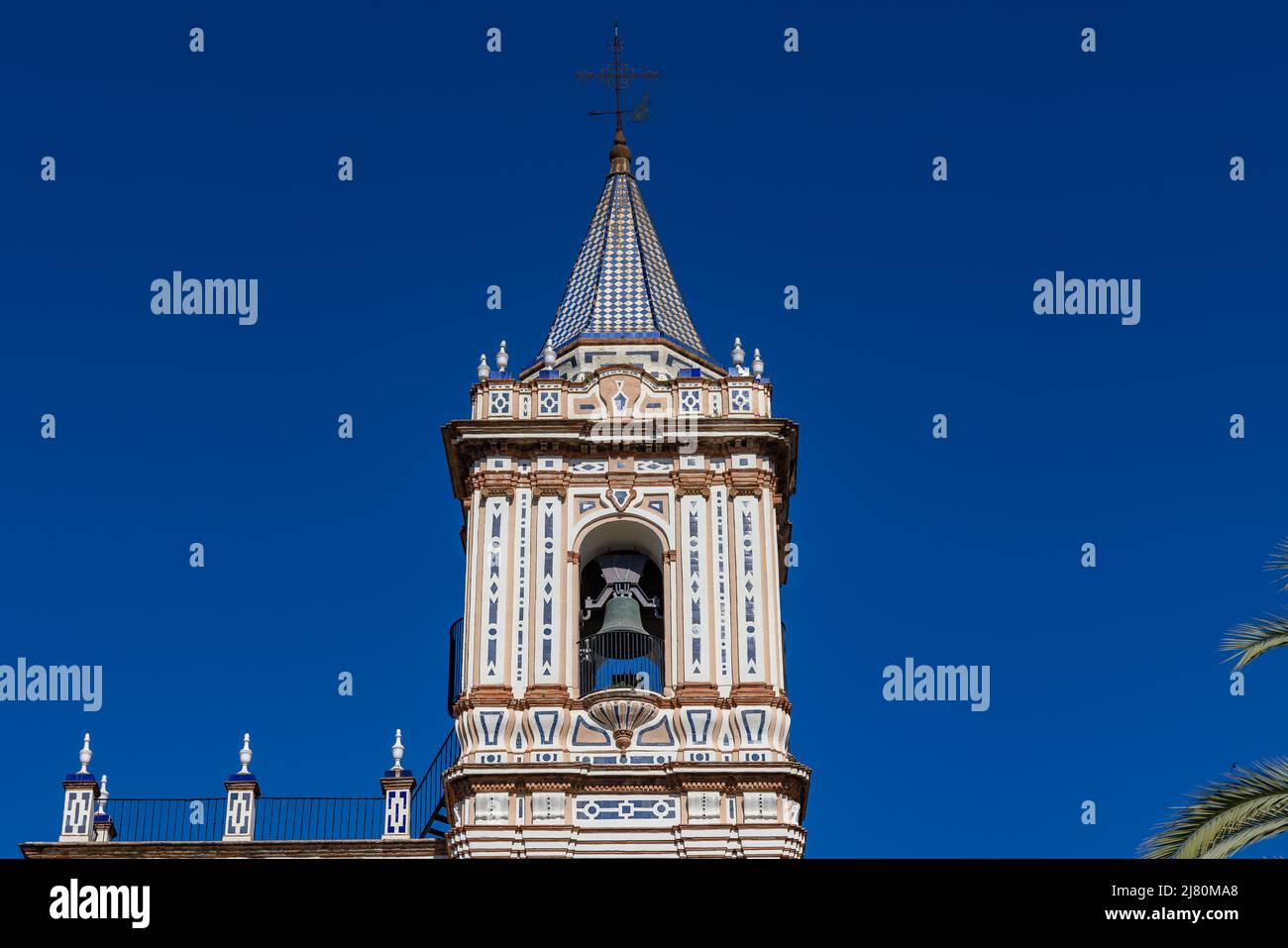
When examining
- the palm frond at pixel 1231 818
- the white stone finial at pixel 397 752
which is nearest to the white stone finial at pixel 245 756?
the white stone finial at pixel 397 752

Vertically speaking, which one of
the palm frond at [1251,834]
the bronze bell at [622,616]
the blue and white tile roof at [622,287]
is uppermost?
the blue and white tile roof at [622,287]

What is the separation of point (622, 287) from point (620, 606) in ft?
20.4

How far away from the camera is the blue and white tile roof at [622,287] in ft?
102

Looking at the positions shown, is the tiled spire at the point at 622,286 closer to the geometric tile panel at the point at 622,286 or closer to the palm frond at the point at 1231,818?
the geometric tile panel at the point at 622,286

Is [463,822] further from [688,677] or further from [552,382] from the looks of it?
[552,382]

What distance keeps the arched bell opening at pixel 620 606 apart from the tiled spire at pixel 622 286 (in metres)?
3.66

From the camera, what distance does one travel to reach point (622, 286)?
31.8 m

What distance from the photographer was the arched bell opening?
27.6 m

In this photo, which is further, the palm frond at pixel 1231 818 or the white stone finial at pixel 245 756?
the white stone finial at pixel 245 756

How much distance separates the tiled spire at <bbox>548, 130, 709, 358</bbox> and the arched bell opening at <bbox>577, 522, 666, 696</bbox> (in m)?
3.66

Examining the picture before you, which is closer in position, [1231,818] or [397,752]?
[1231,818]

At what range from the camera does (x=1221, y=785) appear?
14312mm

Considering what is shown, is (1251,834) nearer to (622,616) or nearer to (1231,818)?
(1231,818)

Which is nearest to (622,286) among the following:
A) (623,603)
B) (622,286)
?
(622,286)
